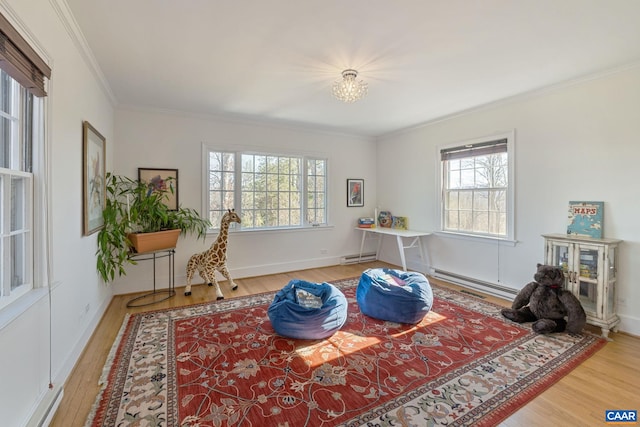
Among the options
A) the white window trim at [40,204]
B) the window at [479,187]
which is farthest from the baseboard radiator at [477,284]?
the white window trim at [40,204]

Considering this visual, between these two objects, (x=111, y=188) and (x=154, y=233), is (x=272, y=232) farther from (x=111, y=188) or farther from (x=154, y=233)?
(x=111, y=188)

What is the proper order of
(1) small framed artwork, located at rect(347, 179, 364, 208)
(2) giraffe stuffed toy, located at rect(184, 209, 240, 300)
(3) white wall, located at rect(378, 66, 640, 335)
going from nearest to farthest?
(3) white wall, located at rect(378, 66, 640, 335)
(2) giraffe stuffed toy, located at rect(184, 209, 240, 300)
(1) small framed artwork, located at rect(347, 179, 364, 208)

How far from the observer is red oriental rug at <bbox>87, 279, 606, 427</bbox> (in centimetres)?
174

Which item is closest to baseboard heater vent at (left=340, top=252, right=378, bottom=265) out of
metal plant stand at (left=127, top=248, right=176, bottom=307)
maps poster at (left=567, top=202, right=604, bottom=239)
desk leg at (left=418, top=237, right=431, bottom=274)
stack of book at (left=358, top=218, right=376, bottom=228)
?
stack of book at (left=358, top=218, right=376, bottom=228)

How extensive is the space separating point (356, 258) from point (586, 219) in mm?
3502

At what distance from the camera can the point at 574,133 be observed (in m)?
3.17

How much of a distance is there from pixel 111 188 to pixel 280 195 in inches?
94.9

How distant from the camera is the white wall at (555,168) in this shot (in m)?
2.81

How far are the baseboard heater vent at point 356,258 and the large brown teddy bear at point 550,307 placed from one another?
2.94 metres

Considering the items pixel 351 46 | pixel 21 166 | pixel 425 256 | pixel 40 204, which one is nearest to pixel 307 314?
pixel 40 204

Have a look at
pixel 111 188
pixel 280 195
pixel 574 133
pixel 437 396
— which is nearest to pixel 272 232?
pixel 280 195

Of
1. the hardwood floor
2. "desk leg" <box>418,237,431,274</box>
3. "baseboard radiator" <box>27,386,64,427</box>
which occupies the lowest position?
the hardwood floor

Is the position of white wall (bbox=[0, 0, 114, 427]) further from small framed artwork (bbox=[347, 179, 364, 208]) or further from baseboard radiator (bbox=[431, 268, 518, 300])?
baseboard radiator (bbox=[431, 268, 518, 300])

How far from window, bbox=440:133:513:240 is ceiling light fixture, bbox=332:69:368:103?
7.04ft
